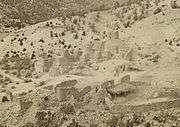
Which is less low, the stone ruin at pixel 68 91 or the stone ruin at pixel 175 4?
the stone ruin at pixel 175 4

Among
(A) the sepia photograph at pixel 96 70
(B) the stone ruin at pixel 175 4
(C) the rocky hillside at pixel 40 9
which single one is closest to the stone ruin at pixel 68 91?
(A) the sepia photograph at pixel 96 70

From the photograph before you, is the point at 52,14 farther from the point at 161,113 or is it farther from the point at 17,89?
the point at 161,113

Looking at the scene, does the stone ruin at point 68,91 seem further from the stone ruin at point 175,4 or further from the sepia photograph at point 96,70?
the stone ruin at point 175,4

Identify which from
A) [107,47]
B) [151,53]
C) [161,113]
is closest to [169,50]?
[151,53]

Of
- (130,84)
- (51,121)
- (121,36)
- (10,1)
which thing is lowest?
(51,121)

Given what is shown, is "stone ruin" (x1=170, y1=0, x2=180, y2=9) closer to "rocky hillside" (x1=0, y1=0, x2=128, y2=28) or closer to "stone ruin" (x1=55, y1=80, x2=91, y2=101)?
"rocky hillside" (x1=0, y1=0, x2=128, y2=28)

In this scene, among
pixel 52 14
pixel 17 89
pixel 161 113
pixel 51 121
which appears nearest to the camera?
pixel 161 113

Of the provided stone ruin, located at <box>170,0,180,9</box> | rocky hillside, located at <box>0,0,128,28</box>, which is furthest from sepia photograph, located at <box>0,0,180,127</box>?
rocky hillside, located at <box>0,0,128,28</box>

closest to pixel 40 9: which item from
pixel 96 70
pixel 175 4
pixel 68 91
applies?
pixel 175 4
